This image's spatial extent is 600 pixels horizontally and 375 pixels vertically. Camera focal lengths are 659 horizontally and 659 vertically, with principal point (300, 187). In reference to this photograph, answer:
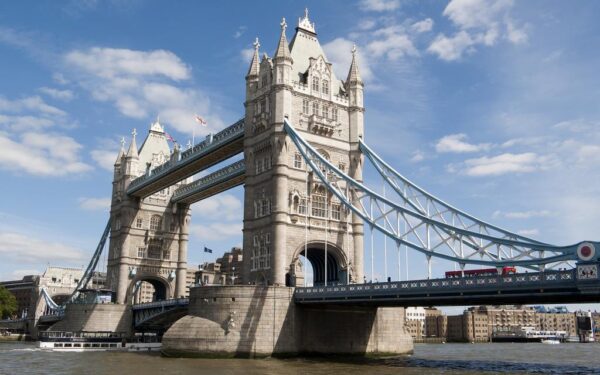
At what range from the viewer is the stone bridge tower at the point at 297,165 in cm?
6216

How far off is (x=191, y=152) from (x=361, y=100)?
23853 mm

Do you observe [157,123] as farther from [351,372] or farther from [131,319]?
[351,372]

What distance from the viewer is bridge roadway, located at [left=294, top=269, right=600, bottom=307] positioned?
127 feet

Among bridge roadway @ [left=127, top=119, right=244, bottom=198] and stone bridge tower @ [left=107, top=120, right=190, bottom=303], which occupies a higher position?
bridge roadway @ [left=127, top=119, right=244, bottom=198]

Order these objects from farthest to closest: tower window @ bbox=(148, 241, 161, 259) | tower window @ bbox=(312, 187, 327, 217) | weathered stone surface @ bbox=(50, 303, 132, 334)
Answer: tower window @ bbox=(148, 241, 161, 259), weathered stone surface @ bbox=(50, 303, 132, 334), tower window @ bbox=(312, 187, 327, 217)

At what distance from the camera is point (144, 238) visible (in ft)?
321

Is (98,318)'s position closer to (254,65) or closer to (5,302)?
(254,65)

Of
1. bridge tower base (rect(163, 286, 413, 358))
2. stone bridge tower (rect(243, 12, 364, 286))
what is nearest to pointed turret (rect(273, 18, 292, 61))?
stone bridge tower (rect(243, 12, 364, 286))


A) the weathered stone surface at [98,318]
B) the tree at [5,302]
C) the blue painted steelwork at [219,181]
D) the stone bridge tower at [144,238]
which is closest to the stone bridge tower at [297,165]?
the blue painted steelwork at [219,181]

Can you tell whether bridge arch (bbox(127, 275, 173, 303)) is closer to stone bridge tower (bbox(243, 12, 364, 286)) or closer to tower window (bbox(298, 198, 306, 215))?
stone bridge tower (bbox(243, 12, 364, 286))

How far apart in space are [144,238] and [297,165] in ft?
137

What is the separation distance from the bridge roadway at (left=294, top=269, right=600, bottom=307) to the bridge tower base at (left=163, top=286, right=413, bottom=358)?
3481 millimetres

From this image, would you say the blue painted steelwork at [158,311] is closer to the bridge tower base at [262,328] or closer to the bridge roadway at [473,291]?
the bridge tower base at [262,328]

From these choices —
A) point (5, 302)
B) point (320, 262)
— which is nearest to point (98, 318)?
point (320, 262)
